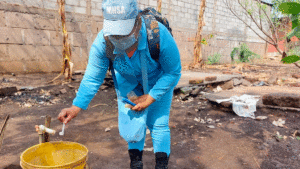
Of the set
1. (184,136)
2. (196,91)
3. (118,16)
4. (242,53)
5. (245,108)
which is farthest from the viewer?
(242,53)

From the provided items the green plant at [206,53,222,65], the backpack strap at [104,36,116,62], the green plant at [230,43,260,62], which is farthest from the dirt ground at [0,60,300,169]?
the green plant at [230,43,260,62]

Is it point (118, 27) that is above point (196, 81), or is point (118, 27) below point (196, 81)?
above

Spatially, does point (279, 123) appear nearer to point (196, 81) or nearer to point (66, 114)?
point (196, 81)

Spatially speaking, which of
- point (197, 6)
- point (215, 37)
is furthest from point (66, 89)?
point (215, 37)

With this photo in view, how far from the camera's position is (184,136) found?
11.2ft

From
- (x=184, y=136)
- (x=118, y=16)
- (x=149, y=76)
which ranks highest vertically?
(x=118, y=16)

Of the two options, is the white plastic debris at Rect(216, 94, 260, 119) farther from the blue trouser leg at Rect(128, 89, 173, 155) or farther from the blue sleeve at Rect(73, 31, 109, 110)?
the blue sleeve at Rect(73, 31, 109, 110)

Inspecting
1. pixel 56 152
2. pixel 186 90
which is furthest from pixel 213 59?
pixel 56 152

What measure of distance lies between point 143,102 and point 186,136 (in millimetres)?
1944

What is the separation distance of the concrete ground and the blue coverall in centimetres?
88

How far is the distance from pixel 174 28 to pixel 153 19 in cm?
884

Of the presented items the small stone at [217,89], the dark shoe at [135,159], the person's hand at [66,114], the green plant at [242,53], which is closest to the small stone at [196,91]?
the small stone at [217,89]

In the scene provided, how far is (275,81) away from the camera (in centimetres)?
647

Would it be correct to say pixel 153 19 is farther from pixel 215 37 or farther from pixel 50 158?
pixel 215 37
